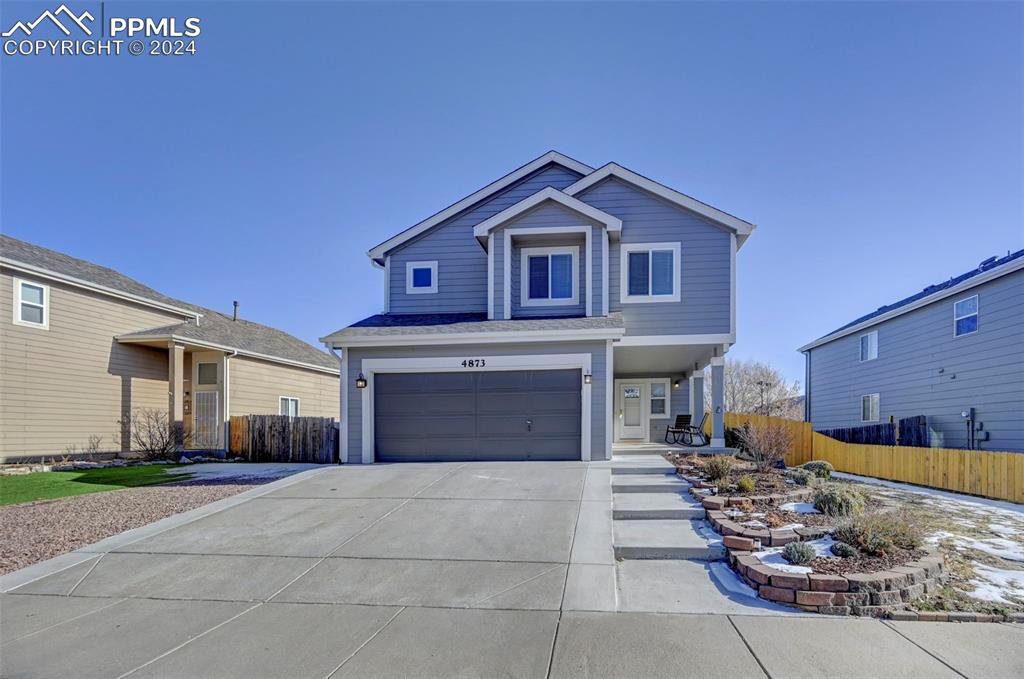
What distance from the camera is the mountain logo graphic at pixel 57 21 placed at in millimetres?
11227

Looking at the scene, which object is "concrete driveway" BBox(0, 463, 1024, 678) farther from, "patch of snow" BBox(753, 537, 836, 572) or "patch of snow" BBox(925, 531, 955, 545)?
"patch of snow" BBox(925, 531, 955, 545)

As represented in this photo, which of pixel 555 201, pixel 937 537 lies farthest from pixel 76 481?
pixel 937 537

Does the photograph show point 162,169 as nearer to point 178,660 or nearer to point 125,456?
point 125,456

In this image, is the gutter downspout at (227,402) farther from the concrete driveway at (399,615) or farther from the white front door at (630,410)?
the white front door at (630,410)

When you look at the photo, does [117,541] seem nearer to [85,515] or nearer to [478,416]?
[85,515]

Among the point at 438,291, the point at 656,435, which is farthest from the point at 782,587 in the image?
the point at 656,435

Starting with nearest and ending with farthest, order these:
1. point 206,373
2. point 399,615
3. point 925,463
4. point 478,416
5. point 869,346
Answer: point 399,615 → point 925,463 → point 478,416 → point 206,373 → point 869,346

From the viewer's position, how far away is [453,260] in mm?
15742

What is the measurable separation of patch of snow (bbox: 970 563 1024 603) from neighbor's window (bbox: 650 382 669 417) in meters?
12.3

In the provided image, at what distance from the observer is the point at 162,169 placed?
16125 mm

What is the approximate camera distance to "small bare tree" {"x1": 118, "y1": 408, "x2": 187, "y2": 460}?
1678 cm

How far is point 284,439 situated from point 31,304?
295 inches

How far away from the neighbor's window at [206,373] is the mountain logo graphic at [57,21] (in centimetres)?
1042

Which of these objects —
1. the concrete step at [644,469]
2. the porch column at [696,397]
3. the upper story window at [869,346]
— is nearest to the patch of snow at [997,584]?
the concrete step at [644,469]
